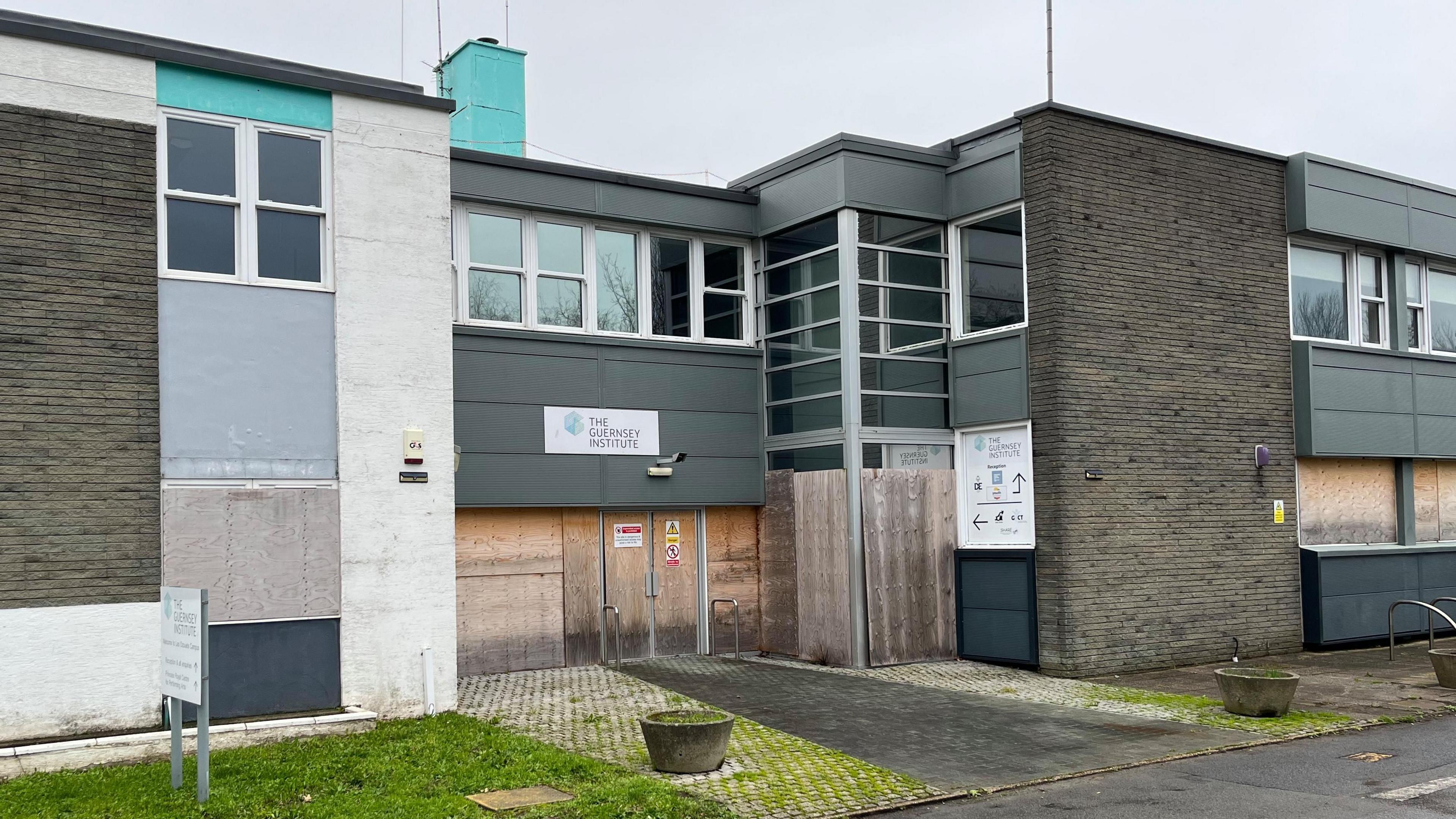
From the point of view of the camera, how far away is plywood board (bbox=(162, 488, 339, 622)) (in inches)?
442

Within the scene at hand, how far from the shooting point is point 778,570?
17.3 meters

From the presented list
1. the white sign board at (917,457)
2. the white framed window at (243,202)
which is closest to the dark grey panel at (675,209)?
the white sign board at (917,457)

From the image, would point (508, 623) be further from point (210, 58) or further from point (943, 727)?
point (210, 58)

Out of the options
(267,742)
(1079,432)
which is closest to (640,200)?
(1079,432)

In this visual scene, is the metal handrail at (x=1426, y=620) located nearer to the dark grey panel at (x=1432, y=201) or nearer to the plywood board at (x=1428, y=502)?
the plywood board at (x=1428, y=502)

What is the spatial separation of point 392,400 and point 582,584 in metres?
4.96

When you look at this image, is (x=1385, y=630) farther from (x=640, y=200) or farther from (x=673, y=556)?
(x=640, y=200)

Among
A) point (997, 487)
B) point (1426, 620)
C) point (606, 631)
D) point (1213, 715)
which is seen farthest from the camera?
point (1426, 620)

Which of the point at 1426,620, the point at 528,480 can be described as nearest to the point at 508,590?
the point at 528,480

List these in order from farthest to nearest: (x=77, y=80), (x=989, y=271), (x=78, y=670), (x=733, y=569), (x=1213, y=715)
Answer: (x=733, y=569), (x=989, y=271), (x=1213, y=715), (x=77, y=80), (x=78, y=670)

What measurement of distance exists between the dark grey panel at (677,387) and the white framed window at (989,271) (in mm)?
3093

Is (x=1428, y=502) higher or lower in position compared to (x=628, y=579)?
higher

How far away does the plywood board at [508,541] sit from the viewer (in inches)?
612

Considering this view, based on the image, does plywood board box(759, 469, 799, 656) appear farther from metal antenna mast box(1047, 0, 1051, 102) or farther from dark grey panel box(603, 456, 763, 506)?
metal antenna mast box(1047, 0, 1051, 102)
